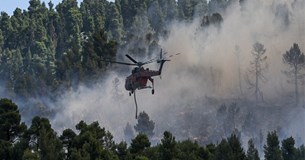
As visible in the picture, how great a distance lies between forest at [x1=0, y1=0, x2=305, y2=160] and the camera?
143 meters

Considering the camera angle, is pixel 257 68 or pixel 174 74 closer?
pixel 257 68

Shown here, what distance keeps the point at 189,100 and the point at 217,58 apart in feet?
51.2

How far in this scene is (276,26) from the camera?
18138 cm

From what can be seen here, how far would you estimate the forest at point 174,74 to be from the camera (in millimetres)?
143250

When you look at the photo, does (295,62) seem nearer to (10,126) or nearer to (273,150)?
(273,150)

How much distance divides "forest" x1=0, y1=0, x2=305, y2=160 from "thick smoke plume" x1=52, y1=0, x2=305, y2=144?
0.86ft

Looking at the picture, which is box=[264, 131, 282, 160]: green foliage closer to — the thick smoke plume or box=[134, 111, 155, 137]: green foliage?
the thick smoke plume

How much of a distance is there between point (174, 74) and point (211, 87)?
10264 millimetres

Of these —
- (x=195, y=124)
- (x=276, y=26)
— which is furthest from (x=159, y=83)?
(x=276, y=26)

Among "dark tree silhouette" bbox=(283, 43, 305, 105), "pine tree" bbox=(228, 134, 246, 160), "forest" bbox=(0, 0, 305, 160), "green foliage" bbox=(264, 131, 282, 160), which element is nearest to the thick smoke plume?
"forest" bbox=(0, 0, 305, 160)

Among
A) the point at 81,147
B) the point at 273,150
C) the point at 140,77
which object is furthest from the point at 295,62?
the point at 140,77

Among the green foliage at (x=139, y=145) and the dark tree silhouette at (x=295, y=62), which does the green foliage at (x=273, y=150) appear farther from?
the dark tree silhouette at (x=295, y=62)

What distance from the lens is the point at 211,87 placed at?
167625 mm

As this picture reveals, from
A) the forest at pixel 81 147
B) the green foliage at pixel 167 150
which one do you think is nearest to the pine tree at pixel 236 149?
the forest at pixel 81 147
